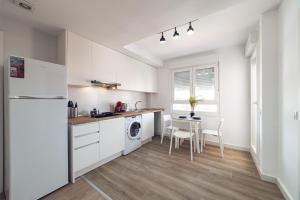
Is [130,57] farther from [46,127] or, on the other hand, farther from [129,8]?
Result: [46,127]

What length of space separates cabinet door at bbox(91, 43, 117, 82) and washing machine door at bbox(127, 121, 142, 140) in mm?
1112

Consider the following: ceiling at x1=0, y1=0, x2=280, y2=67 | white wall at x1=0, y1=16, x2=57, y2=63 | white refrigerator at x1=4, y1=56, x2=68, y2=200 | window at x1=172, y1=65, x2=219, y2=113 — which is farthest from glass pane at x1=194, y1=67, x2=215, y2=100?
white wall at x1=0, y1=16, x2=57, y2=63

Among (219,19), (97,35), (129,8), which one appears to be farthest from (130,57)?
(219,19)

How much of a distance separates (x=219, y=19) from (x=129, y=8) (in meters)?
1.41

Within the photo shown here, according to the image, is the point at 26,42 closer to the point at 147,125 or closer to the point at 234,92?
the point at 147,125

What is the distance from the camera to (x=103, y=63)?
266 centimetres

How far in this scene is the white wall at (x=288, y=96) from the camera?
134 centimetres

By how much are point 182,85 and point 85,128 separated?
292cm

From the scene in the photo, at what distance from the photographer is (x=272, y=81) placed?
181 cm

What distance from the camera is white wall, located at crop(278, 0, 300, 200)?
134cm

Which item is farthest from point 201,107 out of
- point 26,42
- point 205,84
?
point 26,42

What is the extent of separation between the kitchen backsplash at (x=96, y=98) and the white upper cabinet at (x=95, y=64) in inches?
14.7

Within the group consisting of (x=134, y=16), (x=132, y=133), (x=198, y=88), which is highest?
(x=134, y=16)

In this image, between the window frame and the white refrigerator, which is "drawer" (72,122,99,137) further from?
the window frame
